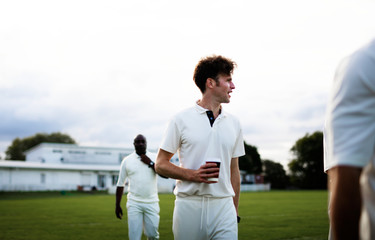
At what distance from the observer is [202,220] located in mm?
4410

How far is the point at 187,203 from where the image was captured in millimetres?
4496

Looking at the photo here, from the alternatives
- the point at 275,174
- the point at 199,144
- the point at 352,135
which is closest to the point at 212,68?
the point at 199,144

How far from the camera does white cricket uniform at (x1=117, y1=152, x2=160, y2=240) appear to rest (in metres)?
8.60

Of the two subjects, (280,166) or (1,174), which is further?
(280,166)

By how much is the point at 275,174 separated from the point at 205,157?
108 meters

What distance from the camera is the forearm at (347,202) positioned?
5.03 ft

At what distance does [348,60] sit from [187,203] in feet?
10.4

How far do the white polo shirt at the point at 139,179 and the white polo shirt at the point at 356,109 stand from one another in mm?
7542

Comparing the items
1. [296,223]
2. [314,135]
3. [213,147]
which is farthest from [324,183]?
[213,147]

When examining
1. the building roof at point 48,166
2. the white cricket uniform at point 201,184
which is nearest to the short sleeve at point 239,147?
the white cricket uniform at point 201,184

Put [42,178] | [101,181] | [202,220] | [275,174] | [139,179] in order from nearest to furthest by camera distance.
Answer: [202,220], [139,179], [42,178], [101,181], [275,174]

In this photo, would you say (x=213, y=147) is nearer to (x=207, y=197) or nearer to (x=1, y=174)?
(x=207, y=197)

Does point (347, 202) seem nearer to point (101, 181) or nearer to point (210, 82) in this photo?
point (210, 82)

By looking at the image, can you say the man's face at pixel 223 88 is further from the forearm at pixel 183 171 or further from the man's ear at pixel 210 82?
the forearm at pixel 183 171
